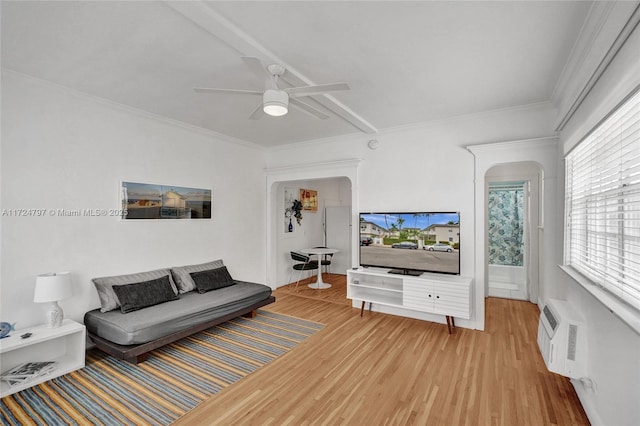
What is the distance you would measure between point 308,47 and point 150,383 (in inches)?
122

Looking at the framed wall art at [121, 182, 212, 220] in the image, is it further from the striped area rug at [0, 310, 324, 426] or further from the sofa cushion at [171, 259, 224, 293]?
the striped area rug at [0, 310, 324, 426]

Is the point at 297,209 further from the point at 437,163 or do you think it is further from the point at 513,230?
the point at 513,230

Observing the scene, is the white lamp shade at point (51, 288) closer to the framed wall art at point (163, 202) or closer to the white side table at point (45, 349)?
the white side table at point (45, 349)

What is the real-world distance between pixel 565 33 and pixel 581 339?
2.25 m

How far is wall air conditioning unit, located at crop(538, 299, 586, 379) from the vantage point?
2250 millimetres

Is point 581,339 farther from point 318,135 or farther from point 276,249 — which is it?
point 276,249

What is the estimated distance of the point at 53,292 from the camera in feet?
8.96

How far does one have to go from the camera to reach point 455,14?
1946 mm

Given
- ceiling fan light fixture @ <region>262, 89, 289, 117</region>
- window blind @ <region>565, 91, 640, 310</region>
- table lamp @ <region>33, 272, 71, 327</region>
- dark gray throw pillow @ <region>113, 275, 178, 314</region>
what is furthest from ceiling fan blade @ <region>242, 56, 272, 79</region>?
dark gray throw pillow @ <region>113, 275, 178, 314</region>

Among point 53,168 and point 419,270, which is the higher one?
point 53,168

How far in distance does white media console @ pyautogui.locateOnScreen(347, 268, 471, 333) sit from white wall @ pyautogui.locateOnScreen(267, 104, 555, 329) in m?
0.40

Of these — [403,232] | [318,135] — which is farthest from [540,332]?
[318,135]

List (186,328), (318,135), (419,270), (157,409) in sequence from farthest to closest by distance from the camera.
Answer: (318,135)
(419,270)
(186,328)
(157,409)

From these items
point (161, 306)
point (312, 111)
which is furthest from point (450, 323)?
point (161, 306)
